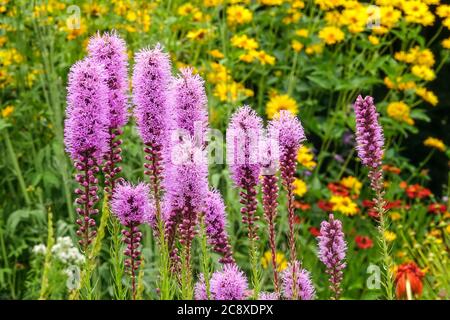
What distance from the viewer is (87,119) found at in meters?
1.95

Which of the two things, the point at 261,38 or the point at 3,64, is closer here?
the point at 3,64

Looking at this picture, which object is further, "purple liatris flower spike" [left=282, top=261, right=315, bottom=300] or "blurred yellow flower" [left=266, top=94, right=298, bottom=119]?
"blurred yellow flower" [left=266, top=94, right=298, bottom=119]

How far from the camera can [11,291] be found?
462 cm

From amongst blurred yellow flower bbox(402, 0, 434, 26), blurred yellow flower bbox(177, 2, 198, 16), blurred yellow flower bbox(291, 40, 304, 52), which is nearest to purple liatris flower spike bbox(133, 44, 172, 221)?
blurred yellow flower bbox(177, 2, 198, 16)

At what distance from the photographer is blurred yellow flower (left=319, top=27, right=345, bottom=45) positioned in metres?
5.30

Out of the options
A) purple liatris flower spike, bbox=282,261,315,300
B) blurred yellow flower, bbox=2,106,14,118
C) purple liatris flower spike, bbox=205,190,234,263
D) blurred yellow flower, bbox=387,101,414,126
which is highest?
blurred yellow flower, bbox=387,101,414,126

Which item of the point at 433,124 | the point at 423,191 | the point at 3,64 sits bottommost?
the point at 423,191

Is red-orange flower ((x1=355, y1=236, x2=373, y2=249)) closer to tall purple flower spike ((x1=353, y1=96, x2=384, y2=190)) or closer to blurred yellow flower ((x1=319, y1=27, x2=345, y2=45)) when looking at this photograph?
blurred yellow flower ((x1=319, y1=27, x2=345, y2=45))

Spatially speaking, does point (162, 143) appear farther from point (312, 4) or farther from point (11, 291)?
point (312, 4)

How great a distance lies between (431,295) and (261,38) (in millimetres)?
2410

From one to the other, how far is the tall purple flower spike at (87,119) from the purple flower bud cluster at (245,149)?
1.00ft

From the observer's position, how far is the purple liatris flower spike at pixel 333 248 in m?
2.10

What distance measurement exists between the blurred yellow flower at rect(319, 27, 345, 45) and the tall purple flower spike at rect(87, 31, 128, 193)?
332cm
